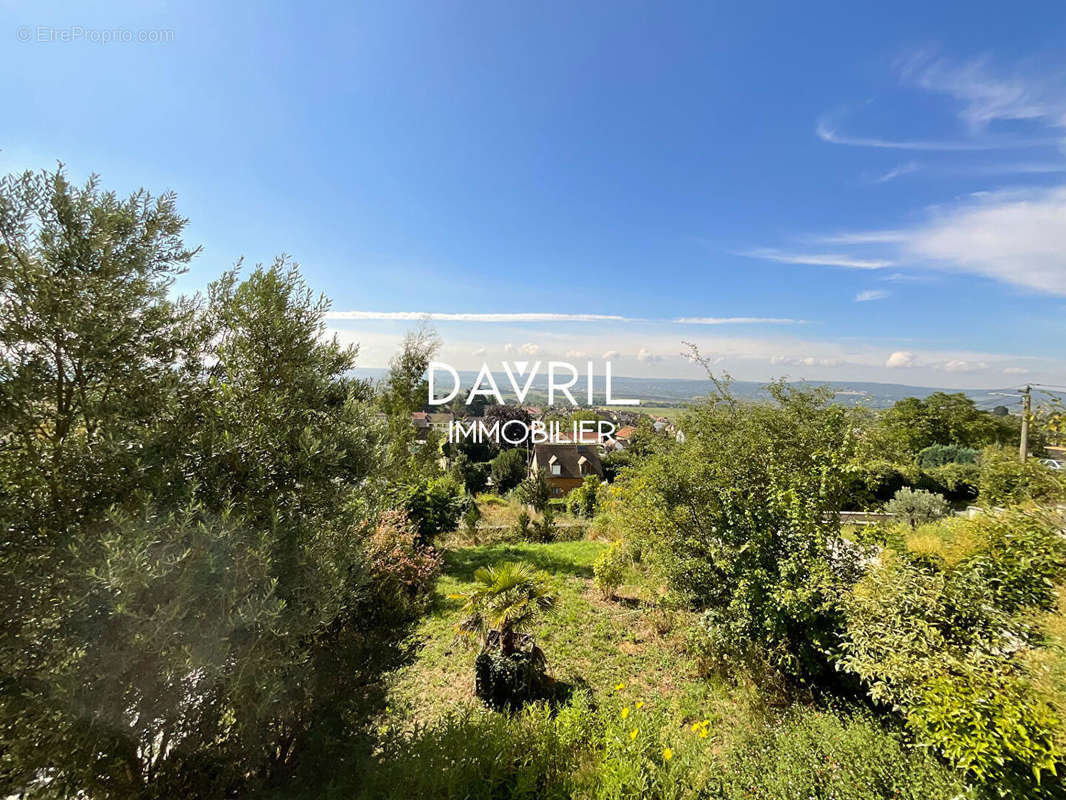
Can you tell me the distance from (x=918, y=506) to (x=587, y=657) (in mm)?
14488

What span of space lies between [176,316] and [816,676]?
7756mm

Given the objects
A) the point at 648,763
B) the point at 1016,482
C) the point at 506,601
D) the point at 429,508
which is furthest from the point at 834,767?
the point at 429,508

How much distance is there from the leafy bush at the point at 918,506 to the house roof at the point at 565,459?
62.2ft

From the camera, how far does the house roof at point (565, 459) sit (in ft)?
103

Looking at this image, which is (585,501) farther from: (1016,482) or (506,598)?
(1016,482)

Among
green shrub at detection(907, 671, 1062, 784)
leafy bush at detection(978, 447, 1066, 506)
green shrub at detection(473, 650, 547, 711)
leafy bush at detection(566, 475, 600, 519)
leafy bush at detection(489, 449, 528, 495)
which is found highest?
leafy bush at detection(978, 447, 1066, 506)

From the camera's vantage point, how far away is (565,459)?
3188cm

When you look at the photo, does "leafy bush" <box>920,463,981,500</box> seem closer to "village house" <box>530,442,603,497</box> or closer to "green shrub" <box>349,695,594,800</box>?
"village house" <box>530,442,603,497</box>

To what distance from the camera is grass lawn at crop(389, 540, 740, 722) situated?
4.94 metres

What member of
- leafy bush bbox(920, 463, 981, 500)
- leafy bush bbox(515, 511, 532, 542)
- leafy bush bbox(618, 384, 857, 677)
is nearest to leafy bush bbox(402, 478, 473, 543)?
leafy bush bbox(515, 511, 532, 542)

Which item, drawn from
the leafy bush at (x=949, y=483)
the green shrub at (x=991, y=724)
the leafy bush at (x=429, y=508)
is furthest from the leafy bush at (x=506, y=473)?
the green shrub at (x=991, y=724)

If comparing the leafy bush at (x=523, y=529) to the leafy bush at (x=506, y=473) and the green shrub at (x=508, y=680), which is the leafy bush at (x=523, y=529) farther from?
the leafy bush at (x=506, y=473)

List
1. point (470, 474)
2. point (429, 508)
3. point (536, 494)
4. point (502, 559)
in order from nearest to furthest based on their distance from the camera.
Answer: point (502, 559)
point (429, 508)
point (536, 494)
point (470, 474)

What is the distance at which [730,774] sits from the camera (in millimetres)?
3387
